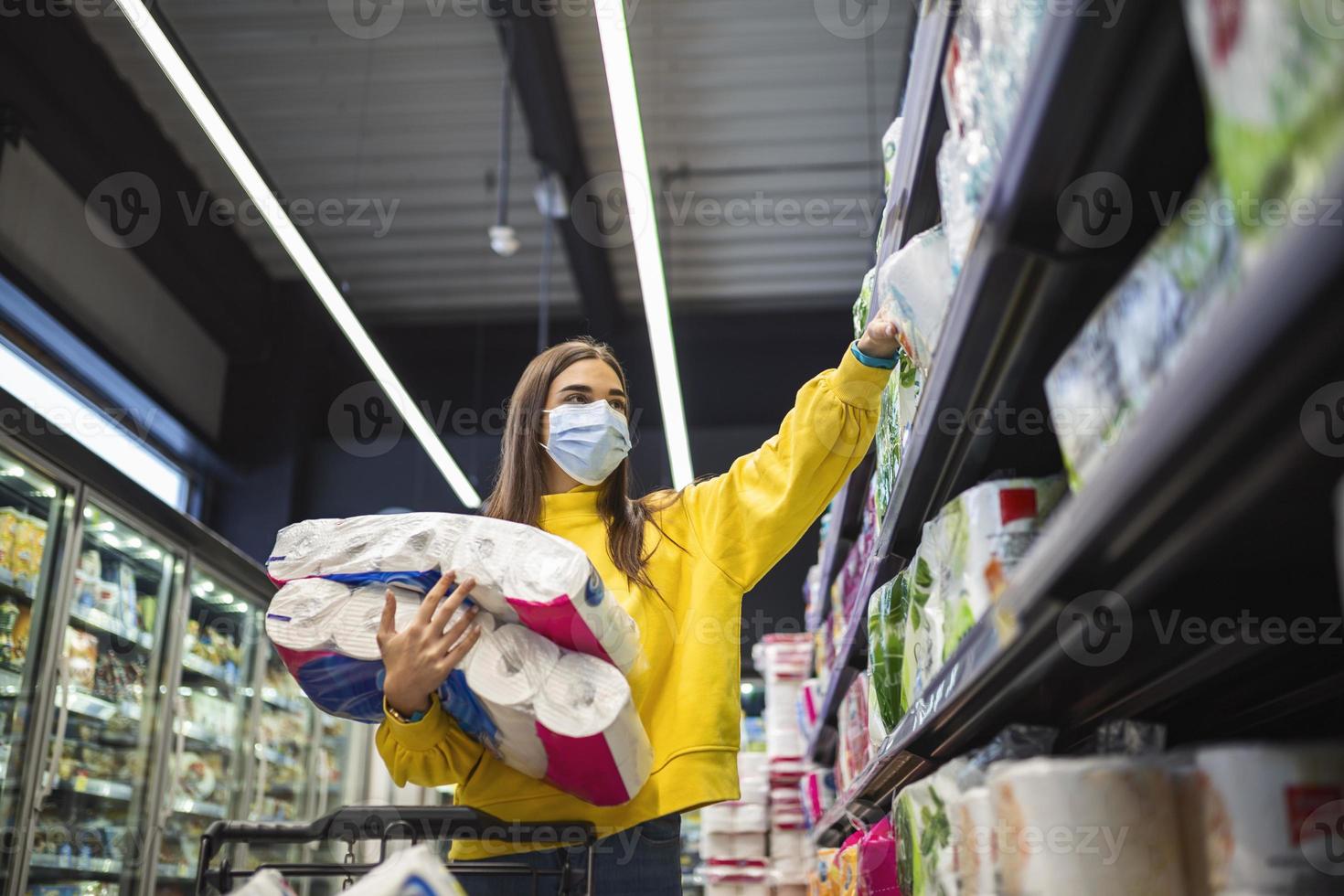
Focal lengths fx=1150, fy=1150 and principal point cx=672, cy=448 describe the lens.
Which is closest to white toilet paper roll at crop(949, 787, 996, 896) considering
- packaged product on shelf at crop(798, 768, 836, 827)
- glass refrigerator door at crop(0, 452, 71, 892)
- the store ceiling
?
packaged product on shelf at crop(798, 768, 836, 827)

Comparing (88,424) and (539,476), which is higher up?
(88,424)

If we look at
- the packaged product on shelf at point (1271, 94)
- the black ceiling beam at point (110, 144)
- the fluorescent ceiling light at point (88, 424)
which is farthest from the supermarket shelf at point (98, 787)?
the packaged product on shelf at point (1271, 94)

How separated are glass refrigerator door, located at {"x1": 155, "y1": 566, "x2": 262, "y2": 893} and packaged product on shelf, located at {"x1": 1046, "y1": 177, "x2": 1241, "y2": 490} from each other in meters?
5.70

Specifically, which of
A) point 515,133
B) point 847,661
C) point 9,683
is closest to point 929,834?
point 847,661

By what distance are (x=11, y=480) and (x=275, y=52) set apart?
10.7 feet

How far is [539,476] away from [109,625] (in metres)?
3.76

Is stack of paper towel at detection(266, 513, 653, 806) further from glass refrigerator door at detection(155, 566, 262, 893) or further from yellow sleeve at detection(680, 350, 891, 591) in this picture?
glass refrigerator door at detection(155, 566, 262, 893)

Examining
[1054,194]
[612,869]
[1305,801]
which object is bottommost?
[612,869]

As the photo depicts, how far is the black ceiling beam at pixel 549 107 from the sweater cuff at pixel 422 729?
4.40 m

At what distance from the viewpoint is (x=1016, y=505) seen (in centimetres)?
138

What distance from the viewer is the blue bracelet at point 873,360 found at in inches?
76.5

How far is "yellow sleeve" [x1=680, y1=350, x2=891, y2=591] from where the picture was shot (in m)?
2.01

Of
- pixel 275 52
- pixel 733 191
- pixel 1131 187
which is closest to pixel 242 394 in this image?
pixel 275 52

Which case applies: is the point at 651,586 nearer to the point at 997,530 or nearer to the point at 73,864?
the point at 997,530
